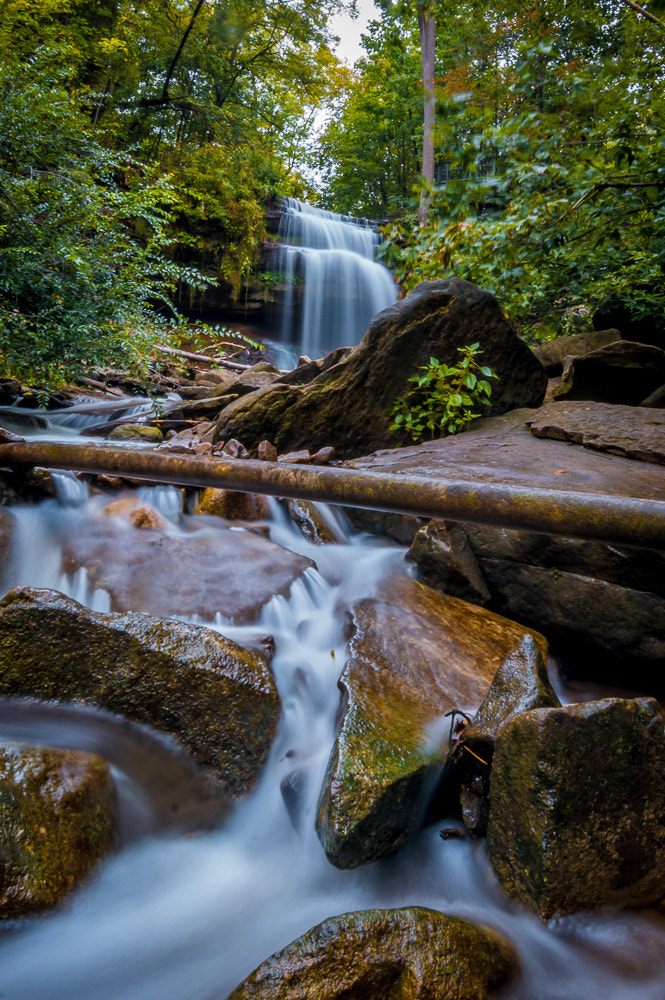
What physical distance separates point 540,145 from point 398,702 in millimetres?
4913

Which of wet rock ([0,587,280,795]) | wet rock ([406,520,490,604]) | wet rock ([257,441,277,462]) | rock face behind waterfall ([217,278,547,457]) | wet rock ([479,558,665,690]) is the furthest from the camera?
rock face behind waterfall ([217,278,547,457])

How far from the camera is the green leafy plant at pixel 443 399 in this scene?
17.4 ft

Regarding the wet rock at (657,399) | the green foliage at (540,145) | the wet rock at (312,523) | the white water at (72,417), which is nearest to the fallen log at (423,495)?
the wet rock at (312,523)

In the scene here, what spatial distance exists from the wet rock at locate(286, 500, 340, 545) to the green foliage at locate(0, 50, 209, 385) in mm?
2981

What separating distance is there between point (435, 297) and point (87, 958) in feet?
19.0

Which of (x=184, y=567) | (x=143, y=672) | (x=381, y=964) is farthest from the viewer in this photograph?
(x=184, y=567)

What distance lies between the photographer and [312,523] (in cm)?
398

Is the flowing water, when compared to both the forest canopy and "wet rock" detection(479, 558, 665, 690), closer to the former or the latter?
"wet rock" detection(479, 558, 665, 690)

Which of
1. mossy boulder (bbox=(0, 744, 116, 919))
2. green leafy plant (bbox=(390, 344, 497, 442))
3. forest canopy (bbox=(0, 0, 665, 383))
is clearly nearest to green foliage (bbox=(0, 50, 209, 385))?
forest canopy (bbox=(0, 0, 665, 383))

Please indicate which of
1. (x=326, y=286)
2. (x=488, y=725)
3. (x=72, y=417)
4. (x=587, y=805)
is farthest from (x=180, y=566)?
(x=326, y=286)

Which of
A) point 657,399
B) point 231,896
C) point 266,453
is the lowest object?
point 231,896

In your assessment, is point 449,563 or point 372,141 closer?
point 449,563

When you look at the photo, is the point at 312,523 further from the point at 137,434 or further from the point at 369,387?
the point at 137,434

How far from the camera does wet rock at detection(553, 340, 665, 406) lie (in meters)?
5.68
